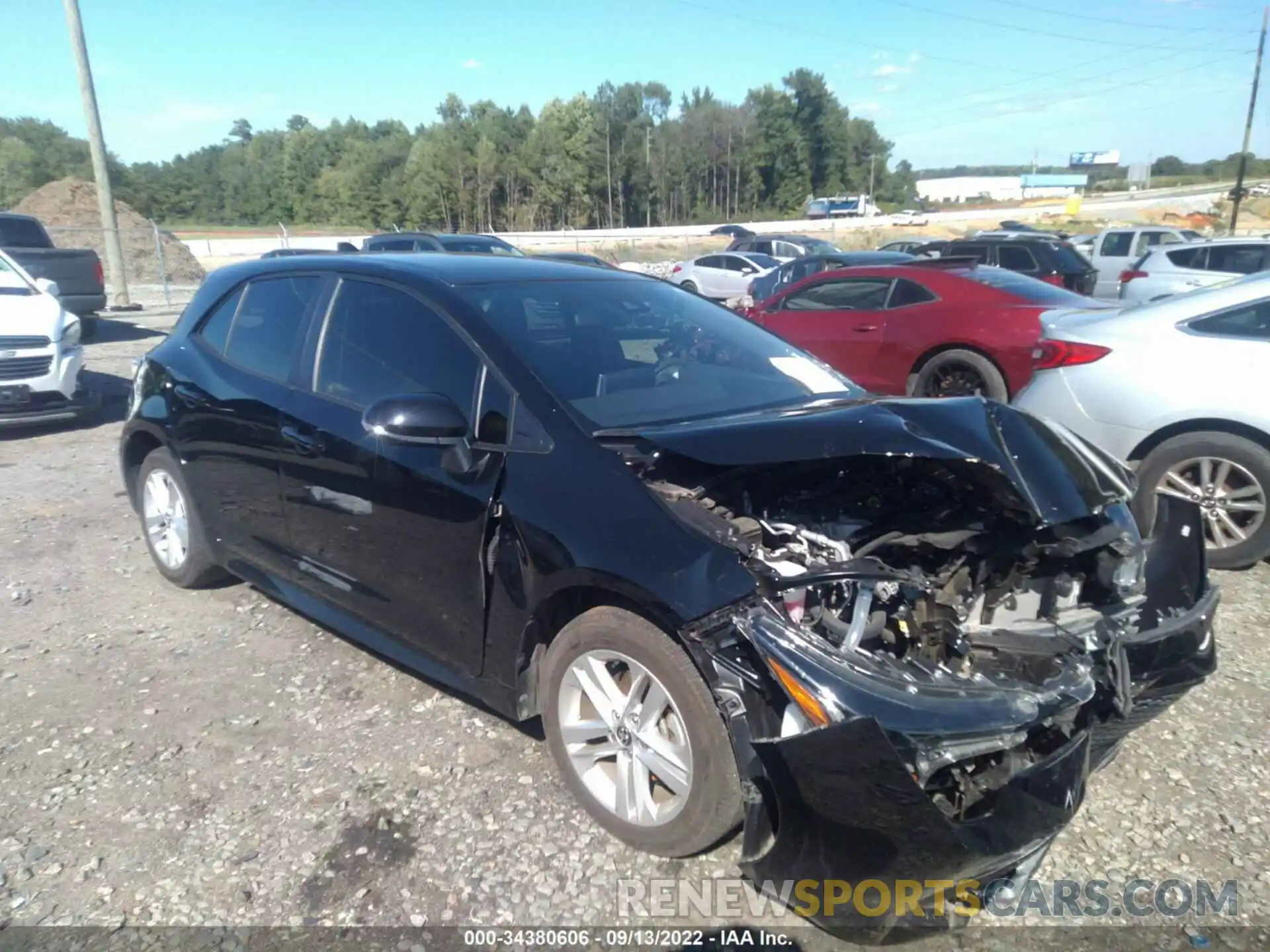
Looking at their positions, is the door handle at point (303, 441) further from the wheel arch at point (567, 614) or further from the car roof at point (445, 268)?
the wheel arch at point (567, 614)

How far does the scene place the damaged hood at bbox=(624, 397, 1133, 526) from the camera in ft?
8.85

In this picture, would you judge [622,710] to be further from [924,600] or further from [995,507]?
[995,507]

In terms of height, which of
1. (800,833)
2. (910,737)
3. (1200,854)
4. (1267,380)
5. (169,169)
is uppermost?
(169,169)

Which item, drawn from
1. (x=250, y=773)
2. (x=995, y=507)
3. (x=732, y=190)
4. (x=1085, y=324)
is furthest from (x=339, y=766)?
(x=732, y=190)

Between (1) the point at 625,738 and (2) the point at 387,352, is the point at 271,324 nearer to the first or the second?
(2) the point at 387,352

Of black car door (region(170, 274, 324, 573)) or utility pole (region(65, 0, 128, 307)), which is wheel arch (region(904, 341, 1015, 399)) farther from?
utility pole (region(65, 0, 128, 307))

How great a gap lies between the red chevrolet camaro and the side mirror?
495cm

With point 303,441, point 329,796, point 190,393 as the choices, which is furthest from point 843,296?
point 329,796

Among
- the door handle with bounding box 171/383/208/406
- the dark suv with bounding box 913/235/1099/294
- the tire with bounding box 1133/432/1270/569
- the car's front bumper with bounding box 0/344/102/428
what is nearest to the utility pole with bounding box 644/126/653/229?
→ the dark suv with bounding box 913/235/1099/294

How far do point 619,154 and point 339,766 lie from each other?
277 ft

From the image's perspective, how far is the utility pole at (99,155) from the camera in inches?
738

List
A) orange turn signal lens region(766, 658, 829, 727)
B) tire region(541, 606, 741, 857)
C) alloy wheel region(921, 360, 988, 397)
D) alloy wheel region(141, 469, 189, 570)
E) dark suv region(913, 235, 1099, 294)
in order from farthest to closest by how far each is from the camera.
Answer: dark suv region(913, 235, 1099, 294) → alloy wheel region(921, 360, 988, 397) → alloy wheel region(141, 469, 189, 570) → tire region(541, 606, 741, 857) → orange turn signal lens region(766, 658, 829, 727)

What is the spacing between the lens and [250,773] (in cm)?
333

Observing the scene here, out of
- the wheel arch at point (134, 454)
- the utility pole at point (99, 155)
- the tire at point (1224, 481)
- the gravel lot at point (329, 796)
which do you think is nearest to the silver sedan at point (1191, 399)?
the tire at point (1224, 481)
